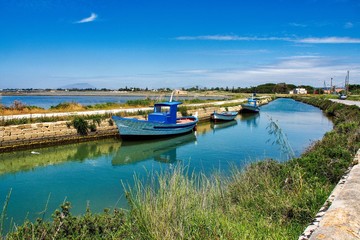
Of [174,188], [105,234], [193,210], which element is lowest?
[105,234]

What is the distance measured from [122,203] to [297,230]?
5167 mm

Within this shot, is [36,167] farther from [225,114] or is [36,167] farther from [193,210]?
[225,114]

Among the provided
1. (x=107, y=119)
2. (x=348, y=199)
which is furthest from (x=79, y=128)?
(x=348, y=199)

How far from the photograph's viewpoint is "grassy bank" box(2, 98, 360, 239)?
396 centimetres

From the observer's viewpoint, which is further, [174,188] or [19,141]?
[19,141]

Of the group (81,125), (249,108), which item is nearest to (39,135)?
(81,125)

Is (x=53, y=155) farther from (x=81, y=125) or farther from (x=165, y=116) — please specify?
(x=165, y=116)

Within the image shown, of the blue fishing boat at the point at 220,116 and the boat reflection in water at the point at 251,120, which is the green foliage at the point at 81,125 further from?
the boat reflection in water at the point at 251,120

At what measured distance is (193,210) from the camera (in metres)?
4.44

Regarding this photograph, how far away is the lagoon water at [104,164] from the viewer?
9.00 meters

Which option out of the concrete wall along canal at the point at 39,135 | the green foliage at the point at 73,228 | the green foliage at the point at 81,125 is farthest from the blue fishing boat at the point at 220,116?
the green foliage at the point at 73,228

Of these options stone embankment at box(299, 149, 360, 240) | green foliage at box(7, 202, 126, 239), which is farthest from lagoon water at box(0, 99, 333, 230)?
stone embankment at box(299, 149, 360, 240)

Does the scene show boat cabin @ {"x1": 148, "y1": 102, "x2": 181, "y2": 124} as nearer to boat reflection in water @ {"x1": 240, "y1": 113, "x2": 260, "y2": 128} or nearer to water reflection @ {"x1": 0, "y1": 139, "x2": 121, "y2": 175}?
water reflection @ {"x1": 0, "y1": 139, "x2": 121, "y2": 175}

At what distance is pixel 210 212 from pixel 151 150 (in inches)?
554
